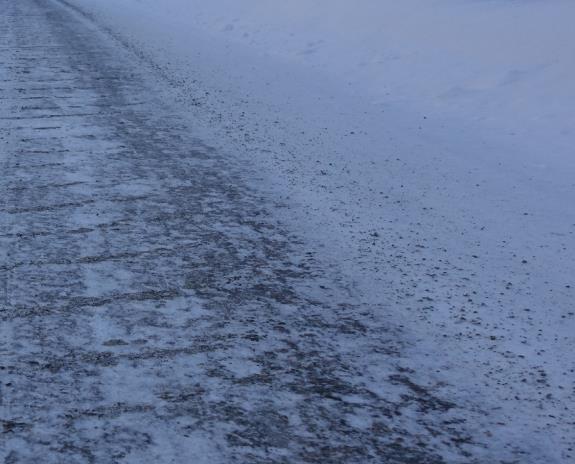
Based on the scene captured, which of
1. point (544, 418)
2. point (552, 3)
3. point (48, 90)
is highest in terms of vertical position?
point (552, 3)

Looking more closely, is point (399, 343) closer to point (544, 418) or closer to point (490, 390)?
point (490, 390)

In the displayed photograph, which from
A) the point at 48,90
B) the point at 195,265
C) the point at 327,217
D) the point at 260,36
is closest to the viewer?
the point at 195,265

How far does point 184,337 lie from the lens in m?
3.04

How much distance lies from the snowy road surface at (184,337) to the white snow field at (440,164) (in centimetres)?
16

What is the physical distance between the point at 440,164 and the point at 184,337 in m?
3.68

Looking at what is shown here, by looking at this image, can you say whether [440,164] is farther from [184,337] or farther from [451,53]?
[451,53]

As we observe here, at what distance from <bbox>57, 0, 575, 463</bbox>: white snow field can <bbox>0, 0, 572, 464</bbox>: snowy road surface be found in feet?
0.53

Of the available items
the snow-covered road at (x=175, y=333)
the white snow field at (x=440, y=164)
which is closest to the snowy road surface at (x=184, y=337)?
the snow-covered road at (x=175, y=333)

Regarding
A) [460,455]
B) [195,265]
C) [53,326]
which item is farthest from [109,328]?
[460,455]

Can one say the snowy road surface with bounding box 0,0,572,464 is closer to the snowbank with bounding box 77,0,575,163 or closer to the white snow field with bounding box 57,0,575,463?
the white snow field with bounding box 57,0,575,463

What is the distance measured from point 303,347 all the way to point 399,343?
44cm

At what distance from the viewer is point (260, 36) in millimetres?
Answer: 14312

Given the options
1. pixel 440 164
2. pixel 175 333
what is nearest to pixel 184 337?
pixel 175 333

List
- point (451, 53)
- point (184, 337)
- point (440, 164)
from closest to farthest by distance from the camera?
point (184, 337) → point (440, 164) → point (451, 53)
